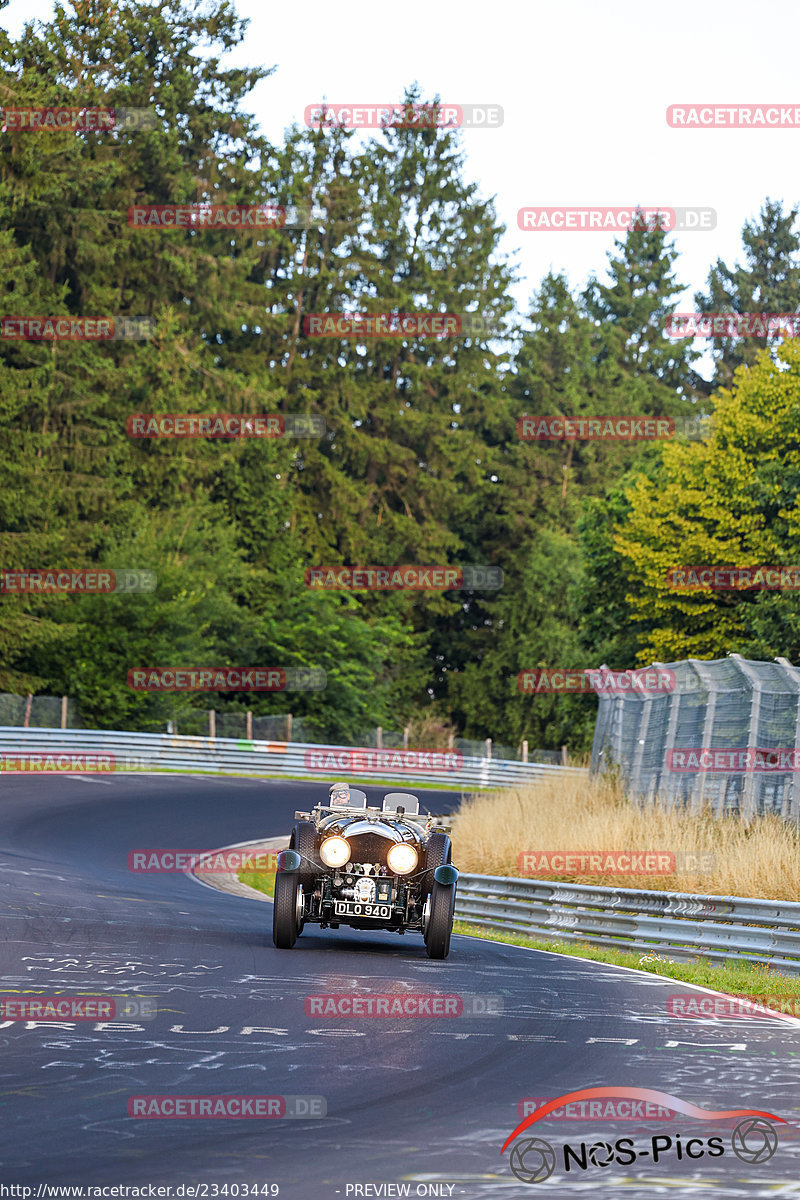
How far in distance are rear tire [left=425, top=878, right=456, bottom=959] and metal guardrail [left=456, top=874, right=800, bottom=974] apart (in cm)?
310

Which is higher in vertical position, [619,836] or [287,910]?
[619,836]

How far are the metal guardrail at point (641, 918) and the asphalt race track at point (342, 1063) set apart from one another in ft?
4.29

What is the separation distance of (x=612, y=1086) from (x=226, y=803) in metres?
28.1

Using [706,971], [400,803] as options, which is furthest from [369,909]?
[706,971]

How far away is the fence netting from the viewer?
1988cm

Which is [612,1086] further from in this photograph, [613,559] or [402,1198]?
[613,559]

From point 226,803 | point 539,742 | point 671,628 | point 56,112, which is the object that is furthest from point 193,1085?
point 539,742

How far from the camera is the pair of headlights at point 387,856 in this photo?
45.7 feet

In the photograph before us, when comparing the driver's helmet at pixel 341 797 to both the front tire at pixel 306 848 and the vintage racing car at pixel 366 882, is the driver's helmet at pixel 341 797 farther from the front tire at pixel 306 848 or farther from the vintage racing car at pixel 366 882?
the front tire at pixel 306 848

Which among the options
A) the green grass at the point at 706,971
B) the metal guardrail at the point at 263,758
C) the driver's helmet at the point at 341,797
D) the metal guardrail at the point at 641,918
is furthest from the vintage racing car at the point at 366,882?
the metal guardrail at the point at 263,758

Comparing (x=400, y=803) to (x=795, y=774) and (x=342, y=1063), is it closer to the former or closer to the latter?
(x=795, y=774)

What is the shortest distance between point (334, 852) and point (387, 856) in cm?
48

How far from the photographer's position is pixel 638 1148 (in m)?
6.91

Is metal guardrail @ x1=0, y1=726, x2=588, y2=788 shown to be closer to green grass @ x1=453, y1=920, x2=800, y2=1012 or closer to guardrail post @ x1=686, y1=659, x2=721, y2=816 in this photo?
guardrail post @ x1=686, y1=659, x2=721, y2=816
